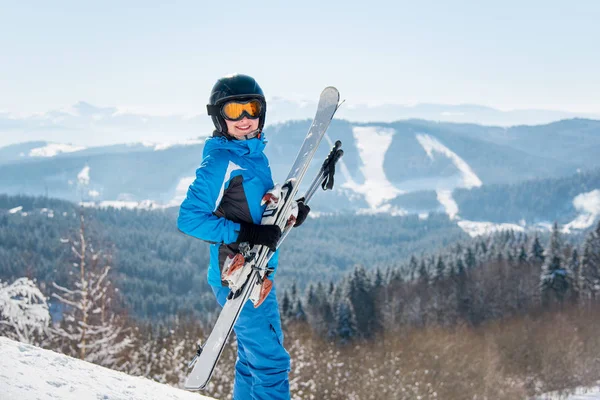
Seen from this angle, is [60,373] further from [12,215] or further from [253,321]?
Answer: [12,215]

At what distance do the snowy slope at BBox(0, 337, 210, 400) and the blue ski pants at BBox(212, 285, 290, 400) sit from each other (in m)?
0.95

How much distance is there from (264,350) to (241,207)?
117 cm

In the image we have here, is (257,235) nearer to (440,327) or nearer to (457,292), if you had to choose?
(440,327)

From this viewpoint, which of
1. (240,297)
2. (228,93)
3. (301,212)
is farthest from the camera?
(301,212)

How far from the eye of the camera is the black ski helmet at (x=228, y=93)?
432 cm

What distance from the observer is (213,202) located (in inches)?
161

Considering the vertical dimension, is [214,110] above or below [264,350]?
above

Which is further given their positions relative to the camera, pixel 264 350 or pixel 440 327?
pixel 440 327

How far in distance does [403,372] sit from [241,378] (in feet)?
87.1

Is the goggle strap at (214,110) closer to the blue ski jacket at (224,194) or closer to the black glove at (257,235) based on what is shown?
the blue ski jacket at (224,194)

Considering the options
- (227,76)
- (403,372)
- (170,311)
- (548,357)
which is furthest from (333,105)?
(170,311)

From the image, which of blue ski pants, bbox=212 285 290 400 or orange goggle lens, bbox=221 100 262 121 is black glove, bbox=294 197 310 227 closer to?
blue ski pants, bbox=212 285 290 400

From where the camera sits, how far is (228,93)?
14.2 ft

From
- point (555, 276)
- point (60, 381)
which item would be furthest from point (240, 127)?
point (555, 276)
